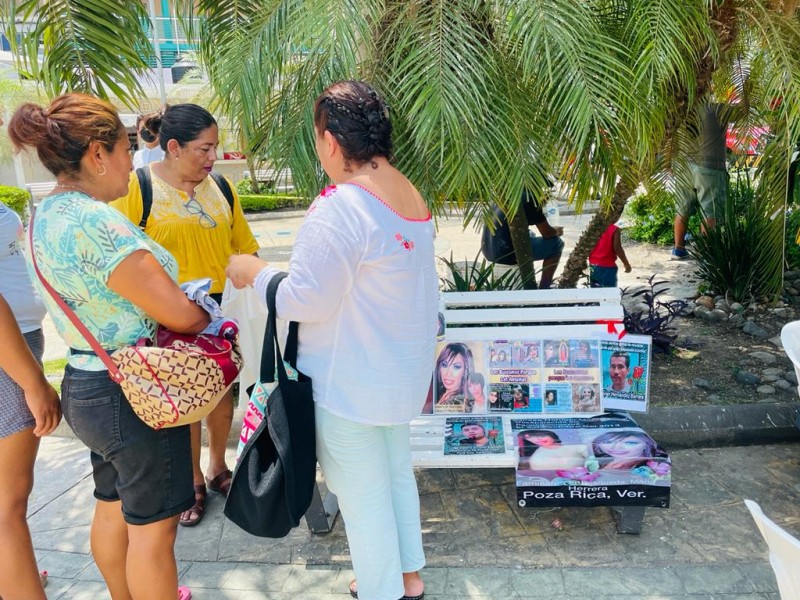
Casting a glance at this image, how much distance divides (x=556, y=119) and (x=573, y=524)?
176 cm

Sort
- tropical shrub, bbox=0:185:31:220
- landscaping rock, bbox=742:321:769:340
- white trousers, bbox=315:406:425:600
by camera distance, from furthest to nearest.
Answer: tropical shrub, bbox=0:185:31:220
landscaping rock, bbox=742:321:769:340
white trousers, bbox=315:406:425:600

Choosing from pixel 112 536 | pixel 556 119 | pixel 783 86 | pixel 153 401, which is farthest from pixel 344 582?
pixel 783 86

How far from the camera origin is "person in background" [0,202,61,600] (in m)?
2.12

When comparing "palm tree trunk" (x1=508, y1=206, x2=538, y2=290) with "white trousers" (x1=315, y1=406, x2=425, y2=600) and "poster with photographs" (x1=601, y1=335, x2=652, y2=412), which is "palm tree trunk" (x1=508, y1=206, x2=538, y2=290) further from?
"white trousers" (x1=315, y1=406, x2=425, y2=600)

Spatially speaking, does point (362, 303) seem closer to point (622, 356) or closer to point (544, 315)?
point (544, 315)

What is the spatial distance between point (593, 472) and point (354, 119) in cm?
171

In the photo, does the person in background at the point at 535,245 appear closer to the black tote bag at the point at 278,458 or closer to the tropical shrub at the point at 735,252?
the tropical shrub at the point at 735,252

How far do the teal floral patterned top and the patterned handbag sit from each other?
0.04 metres

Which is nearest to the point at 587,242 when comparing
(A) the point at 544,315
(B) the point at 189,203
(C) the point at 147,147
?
(A) the point at 544,315

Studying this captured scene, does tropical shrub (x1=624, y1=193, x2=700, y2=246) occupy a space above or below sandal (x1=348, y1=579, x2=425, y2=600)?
above

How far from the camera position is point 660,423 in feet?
12.1

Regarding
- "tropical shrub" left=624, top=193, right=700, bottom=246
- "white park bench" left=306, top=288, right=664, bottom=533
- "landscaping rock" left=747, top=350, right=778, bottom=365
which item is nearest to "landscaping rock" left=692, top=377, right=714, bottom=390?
"landscaping rock" left=747, top=350, right=778, bottom=365

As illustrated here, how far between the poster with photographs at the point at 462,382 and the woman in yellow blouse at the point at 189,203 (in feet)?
3.64

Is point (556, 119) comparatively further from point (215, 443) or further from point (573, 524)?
point (215, 443)
